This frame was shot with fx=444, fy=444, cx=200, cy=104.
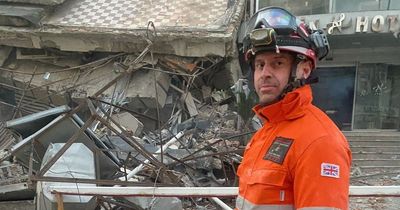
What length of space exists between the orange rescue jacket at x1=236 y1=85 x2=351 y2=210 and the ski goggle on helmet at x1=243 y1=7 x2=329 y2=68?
138 millimetres

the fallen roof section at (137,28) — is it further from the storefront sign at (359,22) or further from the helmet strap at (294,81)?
the helmet strap at (294,81)

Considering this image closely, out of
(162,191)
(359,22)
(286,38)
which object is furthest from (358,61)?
(286,38)

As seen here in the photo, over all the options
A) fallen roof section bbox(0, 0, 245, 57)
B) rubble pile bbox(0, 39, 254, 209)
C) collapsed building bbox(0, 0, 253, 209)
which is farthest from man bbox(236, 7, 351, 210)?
fallen roof section bbox(0, 0, 245, 57)

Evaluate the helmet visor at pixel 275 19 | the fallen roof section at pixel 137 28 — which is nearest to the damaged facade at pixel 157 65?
the fallen roof section at pixel 137 28

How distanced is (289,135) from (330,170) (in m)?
0.20

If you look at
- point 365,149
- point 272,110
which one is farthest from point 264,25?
point 365,149

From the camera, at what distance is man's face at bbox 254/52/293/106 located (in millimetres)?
1593

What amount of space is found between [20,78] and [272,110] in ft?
43.1

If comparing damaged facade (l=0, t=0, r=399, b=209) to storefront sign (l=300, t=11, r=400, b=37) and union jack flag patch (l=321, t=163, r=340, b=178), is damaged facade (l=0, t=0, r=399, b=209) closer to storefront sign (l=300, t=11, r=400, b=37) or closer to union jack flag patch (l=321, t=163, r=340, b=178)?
storefront sign (l=300, t=11, r=400, b=37)

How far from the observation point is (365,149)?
38.3ft

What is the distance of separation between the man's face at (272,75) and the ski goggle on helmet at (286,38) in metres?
0.03

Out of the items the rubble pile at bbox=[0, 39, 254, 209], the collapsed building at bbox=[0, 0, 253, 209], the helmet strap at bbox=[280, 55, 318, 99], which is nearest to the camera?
the helmet strap at bbox=[280, 55, 318, 99]

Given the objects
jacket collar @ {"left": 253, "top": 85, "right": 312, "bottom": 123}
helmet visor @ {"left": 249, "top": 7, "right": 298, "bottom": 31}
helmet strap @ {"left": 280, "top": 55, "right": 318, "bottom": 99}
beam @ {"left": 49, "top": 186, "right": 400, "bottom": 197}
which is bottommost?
beam @ {"left": 49, "top": 186, "right": 400, "bottom": 197}

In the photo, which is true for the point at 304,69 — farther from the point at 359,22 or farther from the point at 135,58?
the point at 359,22
